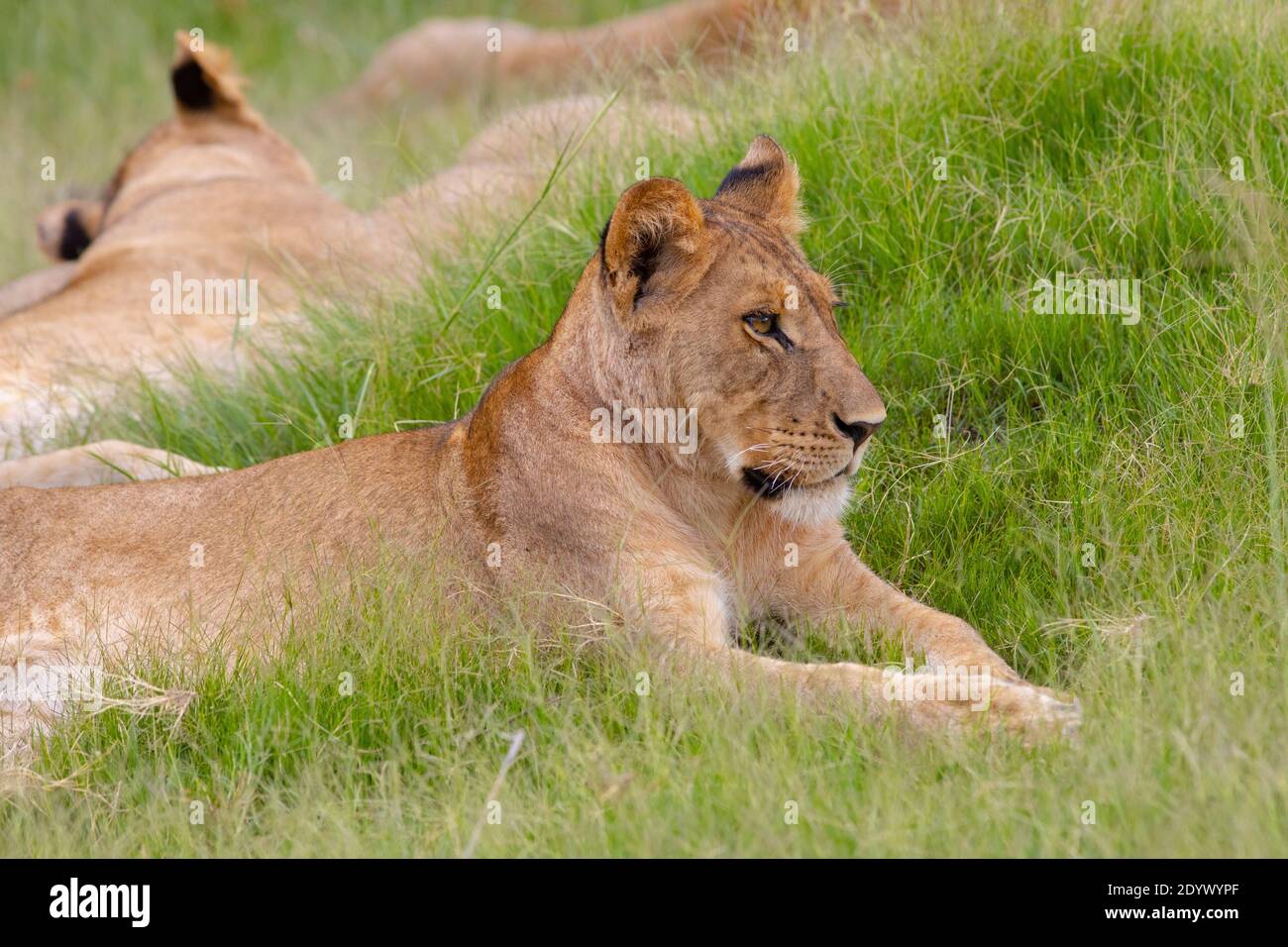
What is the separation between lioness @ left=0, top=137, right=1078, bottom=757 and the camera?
4.02m

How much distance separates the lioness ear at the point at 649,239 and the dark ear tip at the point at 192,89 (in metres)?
4.74

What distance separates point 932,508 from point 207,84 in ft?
16.6

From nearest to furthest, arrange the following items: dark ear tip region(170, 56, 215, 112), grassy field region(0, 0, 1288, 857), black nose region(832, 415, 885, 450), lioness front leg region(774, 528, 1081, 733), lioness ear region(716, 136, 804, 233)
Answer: grassy field region(0, 0, 1288, 857)
lioness front leg region(774, 528, 1081, 733)
black nose region(832, 415, 885, 450)
lioness ear region(716, 136, 804, 233)
dark ear tip region(170, 56, 215, 112)

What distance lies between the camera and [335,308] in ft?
20.5

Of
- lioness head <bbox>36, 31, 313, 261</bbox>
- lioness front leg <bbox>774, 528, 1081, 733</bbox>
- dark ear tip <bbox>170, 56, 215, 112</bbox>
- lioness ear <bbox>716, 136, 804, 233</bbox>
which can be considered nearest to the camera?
lioness front leg <bbox>774, 528, 1081, 733</bbox>

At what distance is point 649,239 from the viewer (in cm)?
412

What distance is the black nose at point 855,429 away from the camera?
398 cm

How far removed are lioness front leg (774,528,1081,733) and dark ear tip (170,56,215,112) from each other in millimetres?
5090

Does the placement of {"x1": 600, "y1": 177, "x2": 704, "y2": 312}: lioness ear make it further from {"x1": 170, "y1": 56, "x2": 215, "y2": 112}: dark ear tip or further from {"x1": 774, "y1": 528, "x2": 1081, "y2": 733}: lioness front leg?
{"x1": 170, "y1": 56, "x2": 215, "y2": 112}: dark ear tip

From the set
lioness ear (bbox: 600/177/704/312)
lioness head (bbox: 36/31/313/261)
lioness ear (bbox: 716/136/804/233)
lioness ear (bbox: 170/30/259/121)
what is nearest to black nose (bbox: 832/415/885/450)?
lioness ear (bbox: 600/177/704/312)

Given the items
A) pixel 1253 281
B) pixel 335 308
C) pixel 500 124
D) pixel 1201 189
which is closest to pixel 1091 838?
pixel 1253 281

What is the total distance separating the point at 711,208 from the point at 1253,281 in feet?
5.25

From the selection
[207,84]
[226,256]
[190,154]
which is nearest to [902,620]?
[226,256]

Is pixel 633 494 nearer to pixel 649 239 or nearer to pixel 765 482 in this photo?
pixel 765 482
